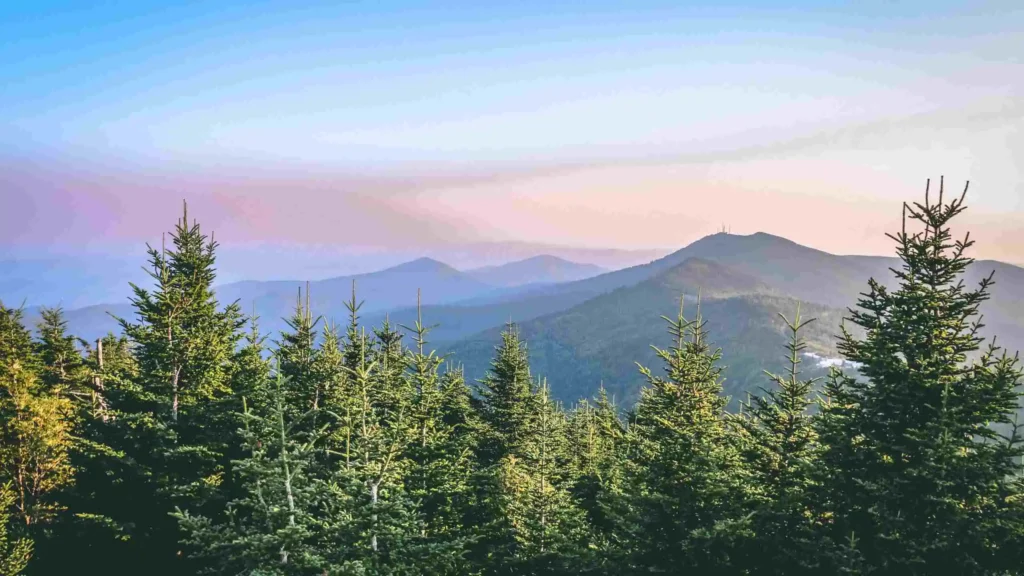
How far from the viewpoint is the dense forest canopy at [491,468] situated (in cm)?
1192

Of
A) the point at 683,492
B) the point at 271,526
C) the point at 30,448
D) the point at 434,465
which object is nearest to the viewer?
the point at 271,526

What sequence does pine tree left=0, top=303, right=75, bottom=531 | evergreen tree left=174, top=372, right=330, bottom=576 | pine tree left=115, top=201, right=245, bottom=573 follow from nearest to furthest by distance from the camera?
evergreen tree left=174, top=372, right=330, bottom=576
pine tree left=115, top=201, right=245, bottom=573
pine tree left=0, top=303, right=75, bottom=531

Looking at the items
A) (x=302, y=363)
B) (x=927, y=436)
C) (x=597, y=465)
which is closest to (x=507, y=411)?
(x=597, y=465)

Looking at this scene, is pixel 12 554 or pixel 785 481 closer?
pixel 785 481

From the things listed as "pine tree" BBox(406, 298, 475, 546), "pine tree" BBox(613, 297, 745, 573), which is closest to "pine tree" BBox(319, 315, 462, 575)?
"pine tree" BBox(406, 298, 475, 546)

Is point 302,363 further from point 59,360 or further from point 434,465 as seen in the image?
point 59,360

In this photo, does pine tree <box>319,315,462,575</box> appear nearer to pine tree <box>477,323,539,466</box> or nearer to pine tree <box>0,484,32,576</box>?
pine tree <box>0,484,32,576</box>

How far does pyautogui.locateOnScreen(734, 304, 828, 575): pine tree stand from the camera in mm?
13930

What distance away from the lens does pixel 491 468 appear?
25109mm

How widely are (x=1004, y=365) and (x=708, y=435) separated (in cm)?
714

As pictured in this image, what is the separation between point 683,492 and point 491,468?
11.5 metres

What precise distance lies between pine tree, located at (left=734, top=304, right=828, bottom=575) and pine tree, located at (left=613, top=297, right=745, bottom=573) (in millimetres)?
726

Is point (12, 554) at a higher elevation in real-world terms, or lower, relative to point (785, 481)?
lower

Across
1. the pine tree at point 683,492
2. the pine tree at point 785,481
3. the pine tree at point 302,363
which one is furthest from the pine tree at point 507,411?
the pine tree at point 785,481
